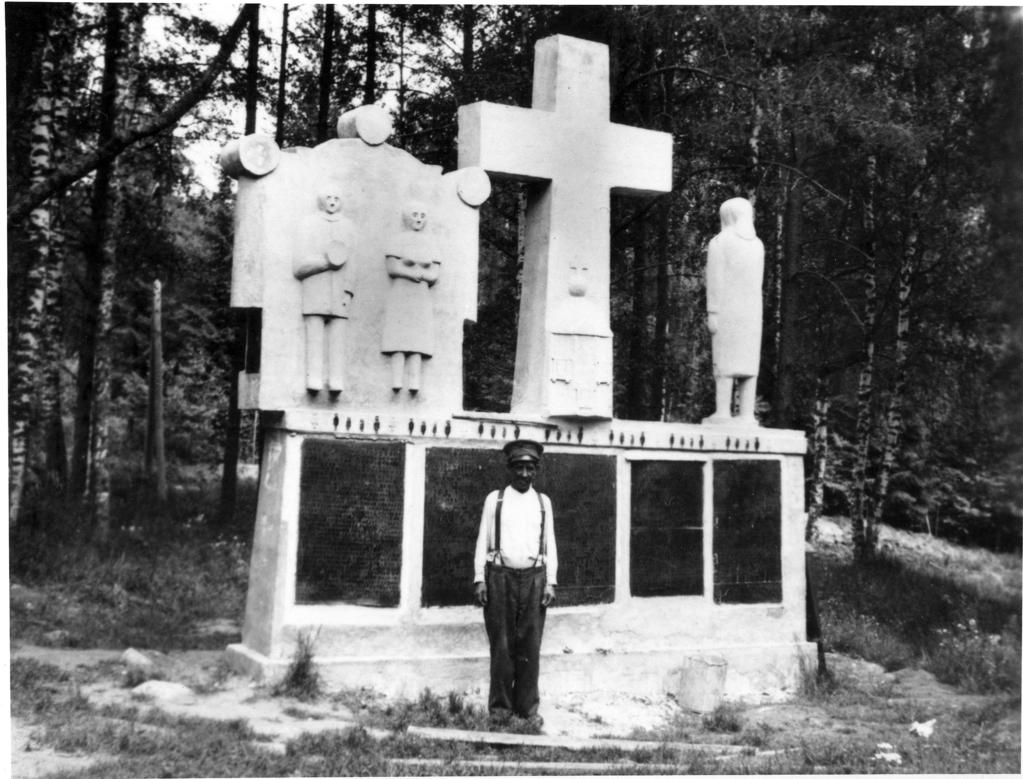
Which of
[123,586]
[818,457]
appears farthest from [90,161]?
[818,457]

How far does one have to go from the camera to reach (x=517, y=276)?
13055 millimetres

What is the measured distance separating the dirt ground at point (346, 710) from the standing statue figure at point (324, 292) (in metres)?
2.09

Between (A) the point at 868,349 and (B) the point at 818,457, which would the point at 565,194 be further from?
(B) the point at 818,457

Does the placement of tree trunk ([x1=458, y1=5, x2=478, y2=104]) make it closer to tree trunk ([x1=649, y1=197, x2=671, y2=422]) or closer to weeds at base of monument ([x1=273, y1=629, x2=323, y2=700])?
tree trunk ([x1=649, y1=197, x2=671, y2=422])

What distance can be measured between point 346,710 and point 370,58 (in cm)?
988

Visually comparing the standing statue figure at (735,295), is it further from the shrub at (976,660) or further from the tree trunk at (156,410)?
the tree trunk at (156,410)

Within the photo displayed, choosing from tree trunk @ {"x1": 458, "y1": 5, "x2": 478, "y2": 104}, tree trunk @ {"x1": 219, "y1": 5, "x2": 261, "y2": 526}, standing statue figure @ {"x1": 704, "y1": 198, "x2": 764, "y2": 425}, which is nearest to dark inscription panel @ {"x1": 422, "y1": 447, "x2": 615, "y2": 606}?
standing statue figure @ {"x1": 704, "y1": 198, "x2": 764, "y2": 425}

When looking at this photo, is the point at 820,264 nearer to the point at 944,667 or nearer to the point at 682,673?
the point at 944,667

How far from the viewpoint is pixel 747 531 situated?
9070 millimetres

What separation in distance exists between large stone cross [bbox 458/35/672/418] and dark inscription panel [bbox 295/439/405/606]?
4.32 feet

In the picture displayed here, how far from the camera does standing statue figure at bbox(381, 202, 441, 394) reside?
7.86 m

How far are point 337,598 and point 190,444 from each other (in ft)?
62.5

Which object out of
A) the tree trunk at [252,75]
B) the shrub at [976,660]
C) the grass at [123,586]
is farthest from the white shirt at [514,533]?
the tree trunk at [252,75]

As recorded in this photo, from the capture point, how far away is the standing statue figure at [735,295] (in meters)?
9.02
